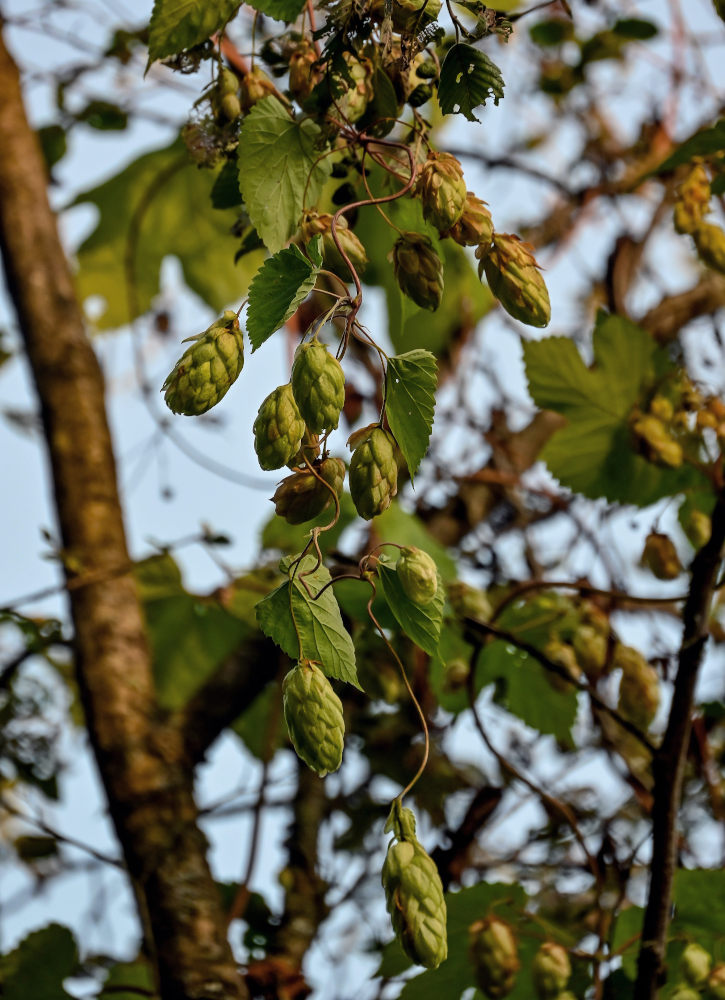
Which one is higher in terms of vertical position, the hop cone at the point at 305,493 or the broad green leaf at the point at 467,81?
the broad green leaf at the point at 467,81

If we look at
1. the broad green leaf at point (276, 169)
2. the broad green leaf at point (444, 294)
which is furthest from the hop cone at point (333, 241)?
the broad green leaf at point (444, 294)

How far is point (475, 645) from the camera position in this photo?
86 cm

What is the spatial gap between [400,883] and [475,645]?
349 mm

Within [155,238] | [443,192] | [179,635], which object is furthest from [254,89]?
[155,238]

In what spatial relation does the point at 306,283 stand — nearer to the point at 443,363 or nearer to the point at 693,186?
the point at 693,186

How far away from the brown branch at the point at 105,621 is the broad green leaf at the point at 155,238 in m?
0.20

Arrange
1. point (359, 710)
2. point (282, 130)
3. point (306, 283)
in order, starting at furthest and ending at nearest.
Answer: point (359, 710) → point (282, 130) → point (306, 283)

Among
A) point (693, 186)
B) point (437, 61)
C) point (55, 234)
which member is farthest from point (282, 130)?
point (55, 234)

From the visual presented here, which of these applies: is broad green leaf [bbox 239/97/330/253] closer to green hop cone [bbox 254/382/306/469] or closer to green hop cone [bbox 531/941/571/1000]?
green hop cone [bbox 254/382/306/469]

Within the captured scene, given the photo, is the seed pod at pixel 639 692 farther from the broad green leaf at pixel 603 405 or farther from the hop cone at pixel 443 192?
the hop cone at pixel 443 192

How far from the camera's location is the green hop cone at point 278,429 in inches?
19.1

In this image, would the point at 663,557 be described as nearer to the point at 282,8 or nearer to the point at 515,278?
the point at 515,278

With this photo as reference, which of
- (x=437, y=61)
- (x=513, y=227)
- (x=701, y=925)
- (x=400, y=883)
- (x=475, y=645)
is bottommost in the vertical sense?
(x=400, y=883)

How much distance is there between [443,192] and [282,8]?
0.46ft
